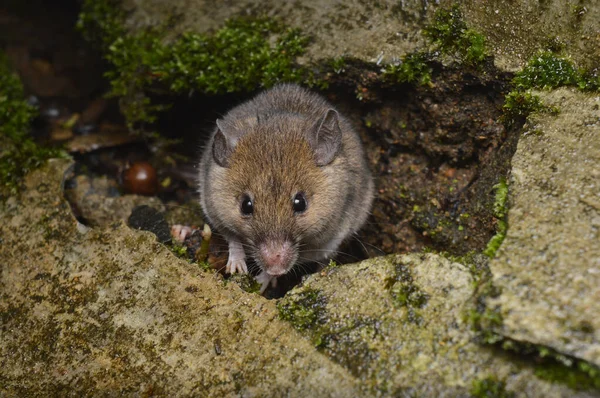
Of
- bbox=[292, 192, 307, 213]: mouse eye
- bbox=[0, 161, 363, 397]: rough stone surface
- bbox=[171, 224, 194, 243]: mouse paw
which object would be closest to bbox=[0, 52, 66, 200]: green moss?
bbox=[0, 161, 363, 397]: rough stone surface

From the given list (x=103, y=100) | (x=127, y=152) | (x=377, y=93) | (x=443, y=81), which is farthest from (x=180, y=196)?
(x=443, y=81)

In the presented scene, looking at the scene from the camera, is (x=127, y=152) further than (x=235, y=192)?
Yes

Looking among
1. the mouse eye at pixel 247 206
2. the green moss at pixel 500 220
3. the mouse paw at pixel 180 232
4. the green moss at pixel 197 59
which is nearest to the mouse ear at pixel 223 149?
the mouse eye at pixel 247 206

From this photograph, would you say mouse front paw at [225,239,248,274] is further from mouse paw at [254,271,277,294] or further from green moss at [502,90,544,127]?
green moss at [502,90,544,127]

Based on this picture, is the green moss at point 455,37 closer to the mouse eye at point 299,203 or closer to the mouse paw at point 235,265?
the mouse eye at point 299,203

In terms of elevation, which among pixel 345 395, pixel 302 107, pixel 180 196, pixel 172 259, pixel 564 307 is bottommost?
pixel 180 196

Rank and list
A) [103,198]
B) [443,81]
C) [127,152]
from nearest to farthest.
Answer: [443,81]
[103,198]
[127,152]

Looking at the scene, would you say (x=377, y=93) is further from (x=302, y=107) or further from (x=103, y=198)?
(x=103, y=198)
